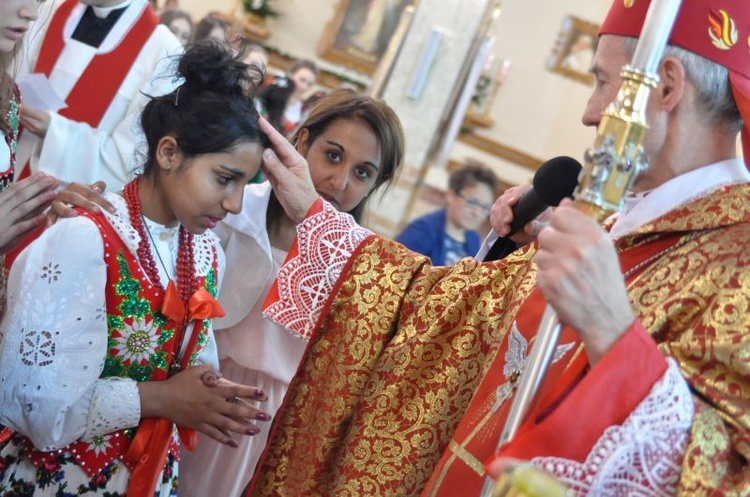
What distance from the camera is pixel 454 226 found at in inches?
233

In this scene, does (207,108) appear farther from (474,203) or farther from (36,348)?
(474,203)

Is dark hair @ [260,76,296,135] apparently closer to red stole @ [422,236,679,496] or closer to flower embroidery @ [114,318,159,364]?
flower embroidery @ [114,318,159,364]

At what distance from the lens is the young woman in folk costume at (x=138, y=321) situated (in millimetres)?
2199

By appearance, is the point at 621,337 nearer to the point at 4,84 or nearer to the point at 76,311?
the point at 76,311

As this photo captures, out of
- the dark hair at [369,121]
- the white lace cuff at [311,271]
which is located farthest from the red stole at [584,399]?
the dark hair at [369,121]

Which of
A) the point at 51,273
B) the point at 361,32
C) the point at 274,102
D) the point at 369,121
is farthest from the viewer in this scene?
the point at 361,32

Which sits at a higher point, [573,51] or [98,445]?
[573,51]

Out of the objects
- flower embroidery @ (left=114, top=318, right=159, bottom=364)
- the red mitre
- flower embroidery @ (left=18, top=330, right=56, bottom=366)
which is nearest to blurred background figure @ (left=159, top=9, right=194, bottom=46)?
flower embroidery @ (left=114, top=318, right=159, bottom=364)

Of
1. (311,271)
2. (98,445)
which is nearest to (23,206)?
(98,445)

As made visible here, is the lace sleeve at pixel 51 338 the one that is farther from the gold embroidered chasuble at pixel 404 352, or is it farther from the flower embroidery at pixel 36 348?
the gold embroidered chasuble at pixel 404 352

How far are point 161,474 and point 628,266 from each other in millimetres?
1171

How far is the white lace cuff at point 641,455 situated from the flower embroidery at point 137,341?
1.07 metres

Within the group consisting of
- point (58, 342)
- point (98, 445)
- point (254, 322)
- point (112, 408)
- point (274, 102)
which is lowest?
point (98, 445)

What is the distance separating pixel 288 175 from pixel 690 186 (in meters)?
0.96
